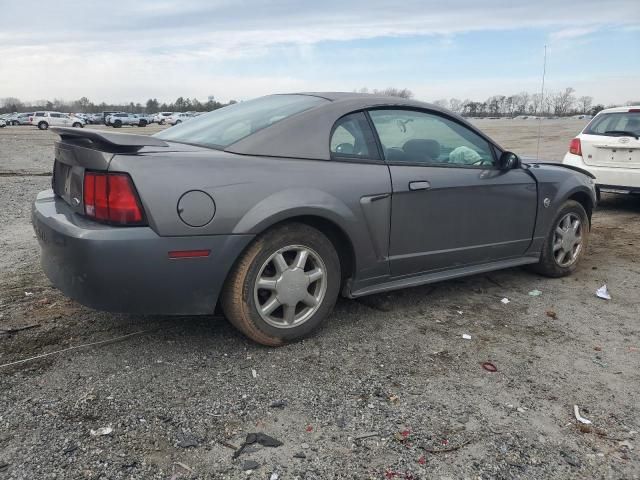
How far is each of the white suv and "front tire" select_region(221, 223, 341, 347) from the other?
18.8ft

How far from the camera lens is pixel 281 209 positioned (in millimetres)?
3094

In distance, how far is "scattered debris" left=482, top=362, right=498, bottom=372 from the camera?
3.16 meters

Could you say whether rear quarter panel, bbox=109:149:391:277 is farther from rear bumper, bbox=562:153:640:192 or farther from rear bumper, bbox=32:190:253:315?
rear bumper, bbox=562:153:640:192

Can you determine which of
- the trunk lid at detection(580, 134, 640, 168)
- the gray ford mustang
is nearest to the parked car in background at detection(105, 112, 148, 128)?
the trunk lid at detection(580, 134, 640, 168)

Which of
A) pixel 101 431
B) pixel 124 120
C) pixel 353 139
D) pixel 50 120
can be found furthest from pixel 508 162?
pixel 124 120

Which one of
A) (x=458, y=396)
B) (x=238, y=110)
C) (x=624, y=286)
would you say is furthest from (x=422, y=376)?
(x=624, y=286)

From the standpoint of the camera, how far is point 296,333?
338 centimetres

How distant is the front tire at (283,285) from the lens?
3133 mm

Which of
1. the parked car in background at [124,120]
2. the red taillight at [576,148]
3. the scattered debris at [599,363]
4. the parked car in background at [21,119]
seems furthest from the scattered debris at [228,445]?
the parked car in background at [21,119]

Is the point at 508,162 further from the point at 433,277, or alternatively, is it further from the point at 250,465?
the point at 250,465

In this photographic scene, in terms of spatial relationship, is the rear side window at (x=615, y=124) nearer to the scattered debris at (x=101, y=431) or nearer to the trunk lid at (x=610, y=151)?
the trunk lid at (x=610, y=151)

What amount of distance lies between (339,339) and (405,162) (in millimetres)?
1232

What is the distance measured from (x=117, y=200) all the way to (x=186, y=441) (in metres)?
1.20

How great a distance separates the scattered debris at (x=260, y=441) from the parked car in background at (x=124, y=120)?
54937mm
